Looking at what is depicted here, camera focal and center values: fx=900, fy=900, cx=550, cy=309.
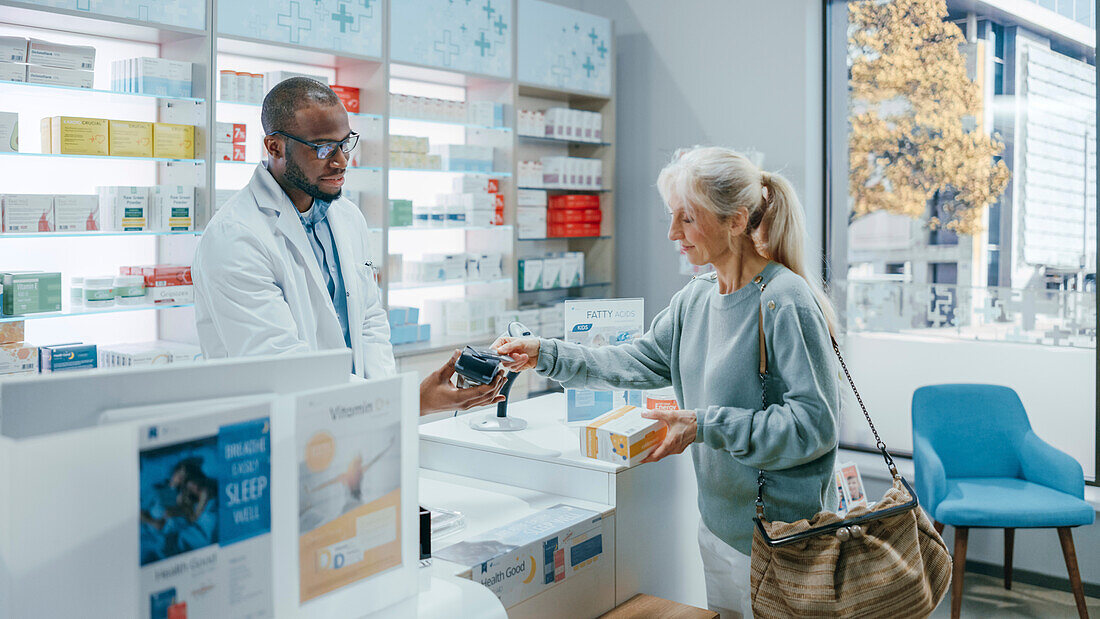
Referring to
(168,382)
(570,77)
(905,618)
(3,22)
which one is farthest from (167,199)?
(905,618)

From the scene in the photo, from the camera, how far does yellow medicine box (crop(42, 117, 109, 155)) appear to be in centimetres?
347

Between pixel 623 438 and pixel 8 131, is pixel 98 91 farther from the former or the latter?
pixel 623 438

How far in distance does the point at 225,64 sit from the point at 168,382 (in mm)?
3569

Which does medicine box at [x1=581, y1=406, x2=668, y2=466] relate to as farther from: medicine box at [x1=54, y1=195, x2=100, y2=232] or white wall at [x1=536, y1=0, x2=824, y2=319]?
white wall at [x1=536, y1=0, x2=824, y2=319]

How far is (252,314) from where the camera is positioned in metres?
2.18

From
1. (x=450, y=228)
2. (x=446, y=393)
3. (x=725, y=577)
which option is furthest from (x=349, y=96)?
(x=725, y=577)

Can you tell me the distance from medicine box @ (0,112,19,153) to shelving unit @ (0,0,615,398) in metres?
0.11

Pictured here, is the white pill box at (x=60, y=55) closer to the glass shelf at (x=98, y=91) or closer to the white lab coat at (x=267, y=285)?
the glass shelf at (x=98, y=91)

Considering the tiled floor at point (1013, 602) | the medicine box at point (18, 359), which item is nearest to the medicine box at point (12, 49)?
the medicine box at point (18, 359)

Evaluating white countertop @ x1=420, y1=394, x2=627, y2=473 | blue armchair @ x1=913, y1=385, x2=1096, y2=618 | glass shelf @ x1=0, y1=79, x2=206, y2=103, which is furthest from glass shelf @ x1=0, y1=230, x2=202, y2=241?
blue armchair @ x1=913, y1=385, x2=1096, y2=618

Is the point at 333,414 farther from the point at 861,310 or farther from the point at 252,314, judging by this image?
the point at 861,310

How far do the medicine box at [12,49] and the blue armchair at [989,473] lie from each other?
3867 mm

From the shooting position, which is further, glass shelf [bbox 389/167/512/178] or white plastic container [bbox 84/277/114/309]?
glass shelf [bbox 389/167/512/178]

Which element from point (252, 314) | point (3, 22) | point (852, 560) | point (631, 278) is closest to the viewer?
point (852, 560)
